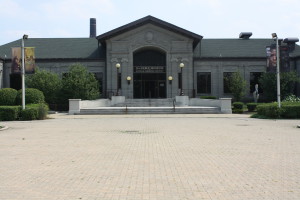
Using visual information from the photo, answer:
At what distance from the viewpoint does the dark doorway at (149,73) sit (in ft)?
146

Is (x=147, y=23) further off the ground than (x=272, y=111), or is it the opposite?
(x=147, y=23)

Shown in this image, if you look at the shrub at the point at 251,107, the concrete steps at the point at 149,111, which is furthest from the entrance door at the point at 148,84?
the concrete steps at the point at 149,111

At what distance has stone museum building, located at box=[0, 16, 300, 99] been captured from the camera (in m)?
42.7

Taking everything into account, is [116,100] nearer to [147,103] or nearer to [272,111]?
[147,103]

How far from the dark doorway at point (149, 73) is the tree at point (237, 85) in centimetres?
848

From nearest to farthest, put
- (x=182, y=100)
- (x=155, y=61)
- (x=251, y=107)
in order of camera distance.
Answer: (x=251, y=107), (x=182, y=100), (x=155, y=61)

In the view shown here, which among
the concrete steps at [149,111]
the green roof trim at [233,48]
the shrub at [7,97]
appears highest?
the green roof trim at [233,48]

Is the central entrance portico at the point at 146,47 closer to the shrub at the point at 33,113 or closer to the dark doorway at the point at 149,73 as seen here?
the dark doorway at the point at 149,73

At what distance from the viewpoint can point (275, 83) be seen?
40438mm

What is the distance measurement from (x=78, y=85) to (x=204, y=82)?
53.8ft

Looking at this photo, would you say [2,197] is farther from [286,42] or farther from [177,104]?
[286,42]

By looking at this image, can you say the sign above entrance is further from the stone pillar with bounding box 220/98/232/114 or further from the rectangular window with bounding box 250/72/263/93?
the stone pillar with bounding box 220/98/232/114

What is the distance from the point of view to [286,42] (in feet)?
Answer: 154

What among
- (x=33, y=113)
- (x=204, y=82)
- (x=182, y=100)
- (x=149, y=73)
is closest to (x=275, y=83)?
(x=204, y=82)
